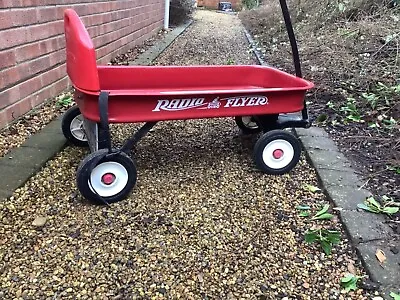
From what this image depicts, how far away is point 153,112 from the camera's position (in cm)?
195

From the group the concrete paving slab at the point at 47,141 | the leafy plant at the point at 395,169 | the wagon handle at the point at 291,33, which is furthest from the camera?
the concrete paving slab at the point at 47,141

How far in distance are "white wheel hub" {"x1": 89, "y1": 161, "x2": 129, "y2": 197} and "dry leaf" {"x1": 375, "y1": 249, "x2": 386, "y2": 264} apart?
1105mm

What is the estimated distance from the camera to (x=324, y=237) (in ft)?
5.78

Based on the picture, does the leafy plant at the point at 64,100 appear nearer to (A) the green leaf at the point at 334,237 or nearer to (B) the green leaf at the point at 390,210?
(A) the green leaf at the point at 334,237

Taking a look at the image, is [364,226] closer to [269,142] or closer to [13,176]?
[269,142]

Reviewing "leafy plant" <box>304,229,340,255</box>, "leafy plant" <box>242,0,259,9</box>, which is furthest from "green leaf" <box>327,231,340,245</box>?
"leafy plant" <box>242,0,259,9</box>

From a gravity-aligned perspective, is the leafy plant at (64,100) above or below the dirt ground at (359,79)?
below

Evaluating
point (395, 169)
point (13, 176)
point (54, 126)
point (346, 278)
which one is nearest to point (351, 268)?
point (346, 278)

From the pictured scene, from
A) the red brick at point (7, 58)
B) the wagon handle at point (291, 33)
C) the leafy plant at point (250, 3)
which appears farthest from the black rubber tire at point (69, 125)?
the leafy plant at point (250, 3)

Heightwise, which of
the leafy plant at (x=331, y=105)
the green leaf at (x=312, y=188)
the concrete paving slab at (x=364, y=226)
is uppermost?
the leafy plant at (x=331, y=105)

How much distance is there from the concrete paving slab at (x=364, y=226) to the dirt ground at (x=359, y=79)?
66 millimetres

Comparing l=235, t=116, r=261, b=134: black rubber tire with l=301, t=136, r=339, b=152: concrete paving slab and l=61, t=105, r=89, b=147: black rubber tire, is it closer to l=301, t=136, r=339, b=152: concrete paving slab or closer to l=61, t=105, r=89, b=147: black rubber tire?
l=301, t=136, r=339, b=152: concrete paving slab

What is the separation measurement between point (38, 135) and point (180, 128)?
3.06 feet

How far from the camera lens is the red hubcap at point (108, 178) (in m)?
1.87
